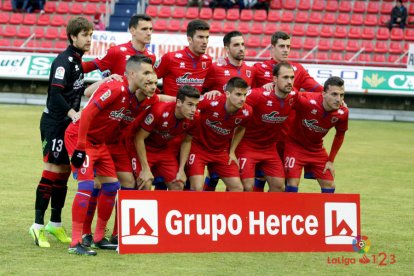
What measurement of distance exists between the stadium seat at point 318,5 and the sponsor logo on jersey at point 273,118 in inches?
761

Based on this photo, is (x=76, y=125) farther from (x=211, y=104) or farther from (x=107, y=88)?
(x=211, y=104)

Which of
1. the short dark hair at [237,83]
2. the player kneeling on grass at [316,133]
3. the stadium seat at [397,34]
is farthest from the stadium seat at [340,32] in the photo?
the short dark hair at [237,83]

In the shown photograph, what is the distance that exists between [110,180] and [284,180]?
2.25m

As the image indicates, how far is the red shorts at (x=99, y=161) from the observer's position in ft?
26.5

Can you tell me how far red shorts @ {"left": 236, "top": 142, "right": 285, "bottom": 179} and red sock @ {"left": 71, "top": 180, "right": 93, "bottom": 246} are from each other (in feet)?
7.06

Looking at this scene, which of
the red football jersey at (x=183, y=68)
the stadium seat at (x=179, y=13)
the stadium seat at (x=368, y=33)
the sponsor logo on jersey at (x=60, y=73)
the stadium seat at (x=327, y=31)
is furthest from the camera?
the stadium seat at (x=179, y=13)

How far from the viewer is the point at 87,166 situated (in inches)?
316

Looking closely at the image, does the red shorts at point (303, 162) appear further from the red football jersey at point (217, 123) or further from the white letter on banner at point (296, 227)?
the white letter on banner at point (296, 227)

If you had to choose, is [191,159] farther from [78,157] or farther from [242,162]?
[78,157]

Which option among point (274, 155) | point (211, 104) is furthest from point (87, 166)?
point (274, 155)

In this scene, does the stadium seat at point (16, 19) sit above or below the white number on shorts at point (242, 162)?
above

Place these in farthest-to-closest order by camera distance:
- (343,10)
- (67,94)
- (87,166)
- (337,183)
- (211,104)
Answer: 1. (343,10)
2. (337,183)
3. (211,104)
4. (67,94)
5. (87,166)

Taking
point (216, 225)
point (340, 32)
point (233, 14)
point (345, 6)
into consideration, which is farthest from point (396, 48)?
point (216, 225)

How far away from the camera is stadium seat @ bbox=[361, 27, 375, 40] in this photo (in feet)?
88.7
